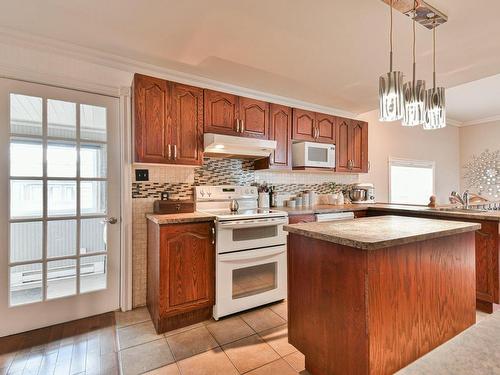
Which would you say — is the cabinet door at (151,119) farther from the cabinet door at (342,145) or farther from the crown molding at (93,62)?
the cabinet door at (342,145)

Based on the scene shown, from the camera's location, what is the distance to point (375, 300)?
4.03ft

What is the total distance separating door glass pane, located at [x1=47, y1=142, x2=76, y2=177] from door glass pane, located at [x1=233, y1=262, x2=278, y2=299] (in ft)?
5.45

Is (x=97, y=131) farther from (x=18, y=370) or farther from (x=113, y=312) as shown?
(x=18, y=370)

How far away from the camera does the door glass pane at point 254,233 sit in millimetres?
2270

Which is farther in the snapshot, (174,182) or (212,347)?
(174,182)

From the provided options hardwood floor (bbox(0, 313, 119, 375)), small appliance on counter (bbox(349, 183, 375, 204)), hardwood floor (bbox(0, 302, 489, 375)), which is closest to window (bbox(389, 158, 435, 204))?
small appliance on counter (bbox(349, 183, 375, 204))

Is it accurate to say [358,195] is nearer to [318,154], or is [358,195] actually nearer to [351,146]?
[351,146]

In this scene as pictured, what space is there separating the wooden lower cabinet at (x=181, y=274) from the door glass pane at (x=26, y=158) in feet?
3.30

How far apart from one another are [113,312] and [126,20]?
241cm

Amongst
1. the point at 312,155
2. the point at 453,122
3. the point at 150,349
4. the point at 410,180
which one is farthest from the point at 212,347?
the point at 453,122

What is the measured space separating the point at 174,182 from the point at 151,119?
681 mm

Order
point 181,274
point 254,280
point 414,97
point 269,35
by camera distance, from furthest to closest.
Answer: point 254,280, point 181,274, point 269,35, point 414,97

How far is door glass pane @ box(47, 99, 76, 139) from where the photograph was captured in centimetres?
217

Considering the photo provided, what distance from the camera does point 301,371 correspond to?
1.62 m
